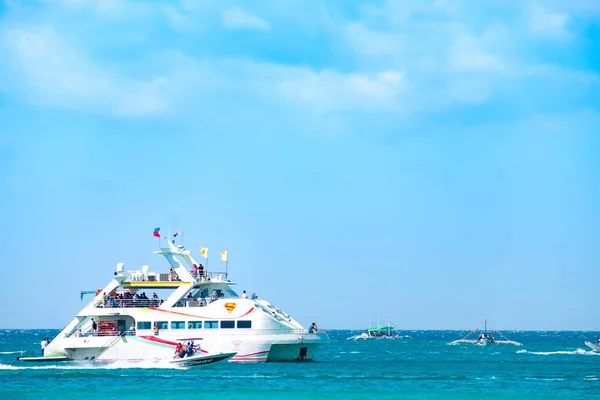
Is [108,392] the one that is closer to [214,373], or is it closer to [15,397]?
[15,397]

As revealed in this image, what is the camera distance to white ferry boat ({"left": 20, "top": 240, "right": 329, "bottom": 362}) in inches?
2215

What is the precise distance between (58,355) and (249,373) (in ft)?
41.3

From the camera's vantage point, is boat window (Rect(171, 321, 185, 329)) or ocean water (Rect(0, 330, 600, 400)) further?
boat window (Rect(171, 321, 185, 329))

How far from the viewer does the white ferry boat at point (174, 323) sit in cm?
5625

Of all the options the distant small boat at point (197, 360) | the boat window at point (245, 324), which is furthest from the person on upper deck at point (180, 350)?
the boat window at point (245, 324)

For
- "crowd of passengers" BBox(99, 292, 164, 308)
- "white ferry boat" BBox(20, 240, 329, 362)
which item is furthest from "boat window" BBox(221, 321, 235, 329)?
"crowd of passengers" BBox(99, 292, 164, 308)

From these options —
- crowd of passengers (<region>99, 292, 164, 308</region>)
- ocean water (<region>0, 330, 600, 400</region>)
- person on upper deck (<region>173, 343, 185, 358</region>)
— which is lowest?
ocean water (<region>0, 330, 600, 400</region>)

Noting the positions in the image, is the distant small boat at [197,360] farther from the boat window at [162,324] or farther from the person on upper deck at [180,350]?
the boat window at [162,324]

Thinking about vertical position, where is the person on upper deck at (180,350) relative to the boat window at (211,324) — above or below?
below

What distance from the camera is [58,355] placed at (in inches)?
2270

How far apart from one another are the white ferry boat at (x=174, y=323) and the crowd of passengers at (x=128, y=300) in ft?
0.19

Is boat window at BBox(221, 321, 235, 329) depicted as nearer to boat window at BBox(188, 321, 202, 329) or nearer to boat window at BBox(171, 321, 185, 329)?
boat window at BBox(188, 321, 202, 329)

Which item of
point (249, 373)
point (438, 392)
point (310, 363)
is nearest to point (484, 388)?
point (438, 392)

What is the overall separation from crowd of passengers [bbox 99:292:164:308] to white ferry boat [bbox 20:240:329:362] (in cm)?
6
